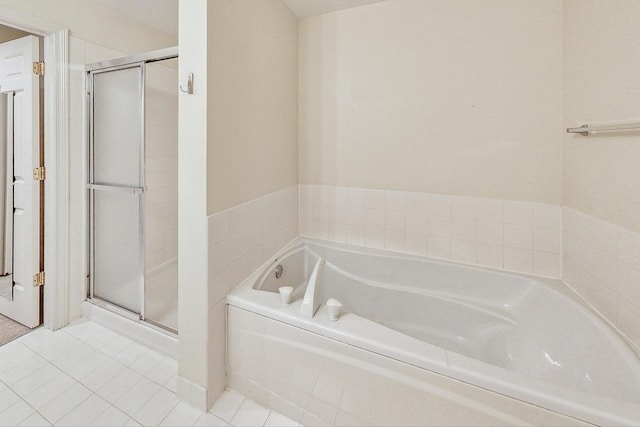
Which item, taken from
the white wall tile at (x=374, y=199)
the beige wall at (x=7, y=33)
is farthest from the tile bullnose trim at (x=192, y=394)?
the beige wall at (x=7, y=33)

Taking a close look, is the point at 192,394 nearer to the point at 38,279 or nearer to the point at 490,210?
the point at 38,279

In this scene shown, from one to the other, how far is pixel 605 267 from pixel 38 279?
3.28 m

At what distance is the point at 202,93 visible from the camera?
3.99 feet

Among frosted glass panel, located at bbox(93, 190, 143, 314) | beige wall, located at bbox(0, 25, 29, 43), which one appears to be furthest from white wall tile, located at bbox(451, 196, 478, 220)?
beige wall, located at bbox(0, 25, 29, 43)

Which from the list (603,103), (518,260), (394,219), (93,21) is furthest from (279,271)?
(93,21)

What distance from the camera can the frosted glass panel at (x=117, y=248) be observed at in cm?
191

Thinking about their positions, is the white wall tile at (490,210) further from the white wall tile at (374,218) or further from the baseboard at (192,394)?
the baseboard at (192,394)

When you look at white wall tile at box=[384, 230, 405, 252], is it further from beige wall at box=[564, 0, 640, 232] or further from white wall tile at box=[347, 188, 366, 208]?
beige wall at box=[564, 0, 640, 232]

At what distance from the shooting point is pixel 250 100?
1.55 m

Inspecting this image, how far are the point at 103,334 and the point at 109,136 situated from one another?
4.52 feet

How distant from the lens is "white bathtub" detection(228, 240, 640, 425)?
87 centimetres

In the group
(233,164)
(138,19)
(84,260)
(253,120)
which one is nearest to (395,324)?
(233,164)

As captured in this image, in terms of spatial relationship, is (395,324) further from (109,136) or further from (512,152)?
(109,136)

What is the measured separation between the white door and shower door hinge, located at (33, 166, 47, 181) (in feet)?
0.09
